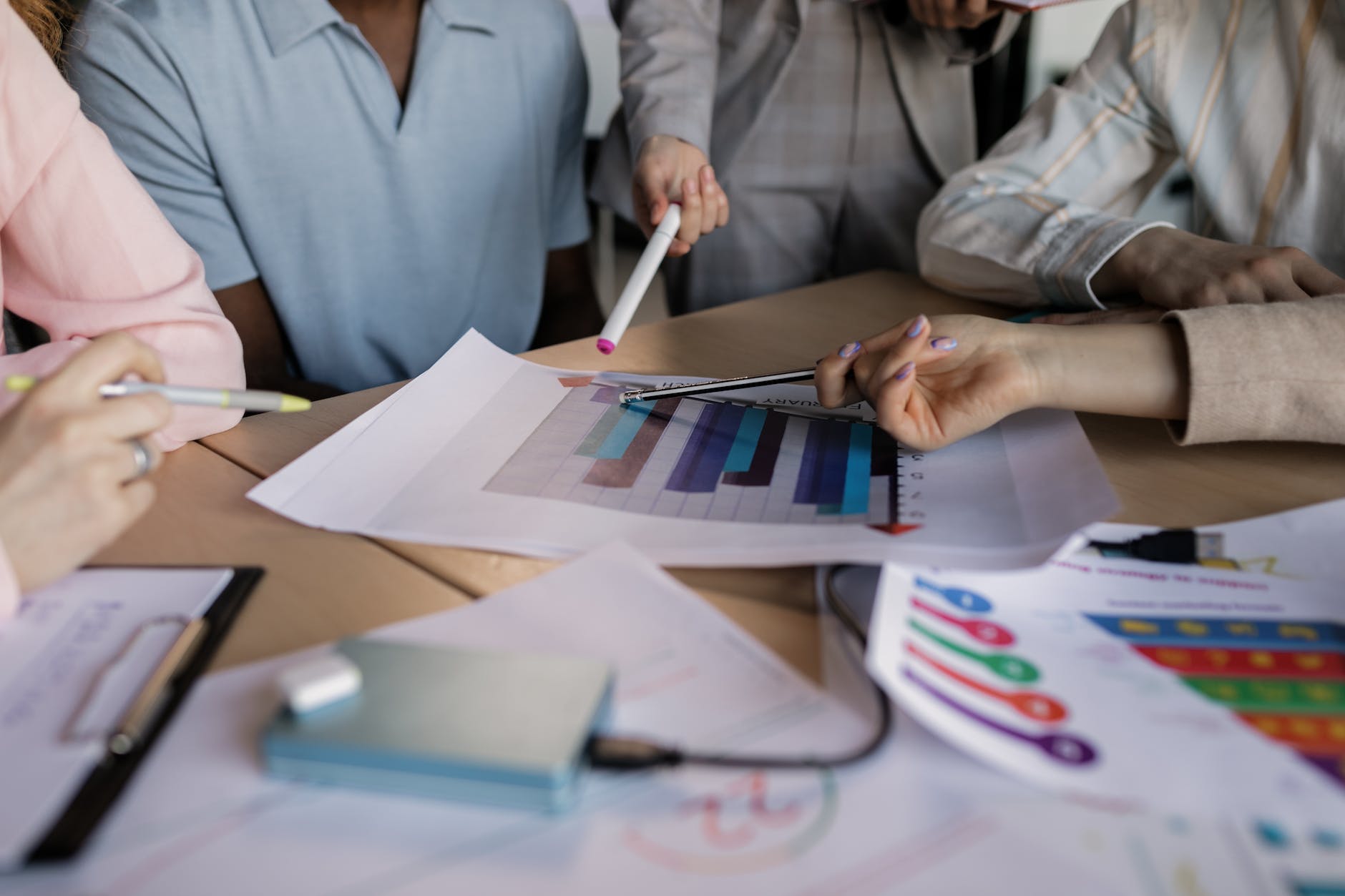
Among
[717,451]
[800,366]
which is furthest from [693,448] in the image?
[800,366]

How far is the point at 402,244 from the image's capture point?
4.24ft

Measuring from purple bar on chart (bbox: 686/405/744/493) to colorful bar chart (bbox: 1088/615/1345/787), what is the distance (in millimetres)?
253

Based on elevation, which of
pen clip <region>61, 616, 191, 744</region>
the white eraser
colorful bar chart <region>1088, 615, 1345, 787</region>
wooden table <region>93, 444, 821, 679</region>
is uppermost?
the white eraser

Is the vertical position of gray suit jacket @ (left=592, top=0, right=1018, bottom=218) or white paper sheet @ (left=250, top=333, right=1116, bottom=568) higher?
gray suit jacket @ (left=592, top=0, right=1018, bottom=218)

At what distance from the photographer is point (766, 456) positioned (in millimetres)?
685

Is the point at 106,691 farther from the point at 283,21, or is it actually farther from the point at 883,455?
the point at 283,21

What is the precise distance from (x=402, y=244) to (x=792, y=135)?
21.9 inches

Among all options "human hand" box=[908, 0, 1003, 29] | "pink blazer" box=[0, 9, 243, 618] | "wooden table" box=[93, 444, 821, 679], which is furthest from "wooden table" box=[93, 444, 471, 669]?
"human hand" box=[908, 0, 1003, 29]

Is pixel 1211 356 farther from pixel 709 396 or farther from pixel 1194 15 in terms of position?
pixel 1194 15

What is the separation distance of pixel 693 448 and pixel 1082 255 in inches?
17.5

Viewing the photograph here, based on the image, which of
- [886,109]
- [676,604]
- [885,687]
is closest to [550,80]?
[886,109]

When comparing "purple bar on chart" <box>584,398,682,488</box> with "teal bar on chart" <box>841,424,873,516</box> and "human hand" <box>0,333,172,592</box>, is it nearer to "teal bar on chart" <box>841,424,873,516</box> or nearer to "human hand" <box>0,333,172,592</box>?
"teal bar on chart" <box>841,424,873,516</box>

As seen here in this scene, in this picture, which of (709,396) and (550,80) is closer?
(709,396)

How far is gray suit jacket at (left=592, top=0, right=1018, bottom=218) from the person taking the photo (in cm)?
115
